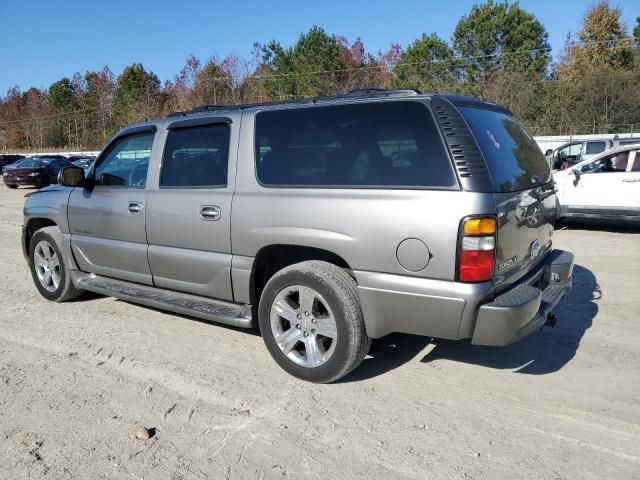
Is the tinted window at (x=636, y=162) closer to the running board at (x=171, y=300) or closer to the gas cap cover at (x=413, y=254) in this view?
the gas cap cover at (x=413, y=254)

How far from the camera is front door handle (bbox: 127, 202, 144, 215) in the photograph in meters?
4.67

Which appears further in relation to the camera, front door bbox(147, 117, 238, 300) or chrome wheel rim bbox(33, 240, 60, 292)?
chrome wheel rim bbox(33, 240, 60, 292)

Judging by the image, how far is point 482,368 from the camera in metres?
4.00

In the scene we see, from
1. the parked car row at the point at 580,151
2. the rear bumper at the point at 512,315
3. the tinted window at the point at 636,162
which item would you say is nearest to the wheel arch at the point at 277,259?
the rear bumper at the point at 512,315

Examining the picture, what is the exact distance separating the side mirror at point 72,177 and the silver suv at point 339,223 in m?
0.39

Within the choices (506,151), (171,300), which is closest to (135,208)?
(171,300)

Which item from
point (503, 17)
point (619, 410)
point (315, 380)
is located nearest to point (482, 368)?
point (619, 410)

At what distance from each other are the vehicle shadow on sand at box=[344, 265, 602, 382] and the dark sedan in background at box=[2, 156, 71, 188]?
22.6m

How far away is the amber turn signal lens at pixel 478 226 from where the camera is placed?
10.2 ft

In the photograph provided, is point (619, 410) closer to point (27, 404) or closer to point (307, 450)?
point (307, 450)

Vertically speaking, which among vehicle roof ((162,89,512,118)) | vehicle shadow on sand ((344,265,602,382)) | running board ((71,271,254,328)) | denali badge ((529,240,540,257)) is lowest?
vehicle shadow on sand ((344,265,602,382))

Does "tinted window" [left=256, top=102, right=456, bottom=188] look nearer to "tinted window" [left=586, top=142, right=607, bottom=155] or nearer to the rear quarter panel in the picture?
the rear quarter panel

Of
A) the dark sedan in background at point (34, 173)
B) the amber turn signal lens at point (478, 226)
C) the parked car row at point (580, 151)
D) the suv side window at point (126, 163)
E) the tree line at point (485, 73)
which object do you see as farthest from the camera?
the tree line at point (485, 73)

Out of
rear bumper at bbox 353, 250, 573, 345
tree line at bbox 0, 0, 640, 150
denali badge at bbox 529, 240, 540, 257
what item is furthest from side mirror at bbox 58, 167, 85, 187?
tree line at bbox 0, 0, 640, 150
